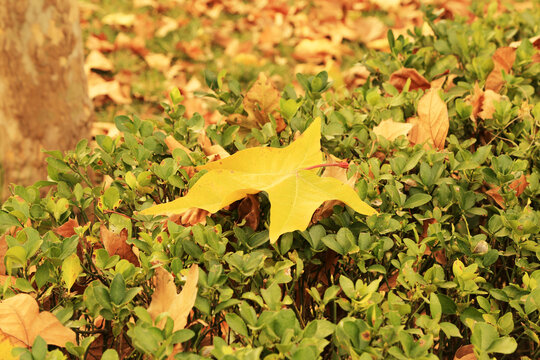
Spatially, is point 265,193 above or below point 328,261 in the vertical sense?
above

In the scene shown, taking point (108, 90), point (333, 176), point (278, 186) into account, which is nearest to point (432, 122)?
point (333, 176)

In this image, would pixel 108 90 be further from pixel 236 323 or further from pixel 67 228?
pixel 236 323

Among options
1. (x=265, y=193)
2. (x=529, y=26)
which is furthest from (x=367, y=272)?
(x=529, y=26)

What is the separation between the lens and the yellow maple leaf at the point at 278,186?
1.09m

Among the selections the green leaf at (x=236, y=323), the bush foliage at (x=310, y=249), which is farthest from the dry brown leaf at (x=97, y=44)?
the green leaf at (x=236, y=323)

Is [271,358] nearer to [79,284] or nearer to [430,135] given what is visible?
[79,284]

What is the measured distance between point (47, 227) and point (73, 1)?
1.50m

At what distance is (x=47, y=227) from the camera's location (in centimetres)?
126

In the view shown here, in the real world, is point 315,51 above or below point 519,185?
below

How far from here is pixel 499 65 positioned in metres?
1.77

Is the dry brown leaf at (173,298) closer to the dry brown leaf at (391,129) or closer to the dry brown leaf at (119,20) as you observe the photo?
the dry brown leaf at (391,129)

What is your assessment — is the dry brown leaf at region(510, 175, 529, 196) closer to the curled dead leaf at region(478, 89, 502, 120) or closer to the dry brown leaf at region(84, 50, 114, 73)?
the curled dead leaf at region(478, 89, 502, 120)

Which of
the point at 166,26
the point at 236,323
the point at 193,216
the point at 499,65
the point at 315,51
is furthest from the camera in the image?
the point at 166,26

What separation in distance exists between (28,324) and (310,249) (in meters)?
0.55
